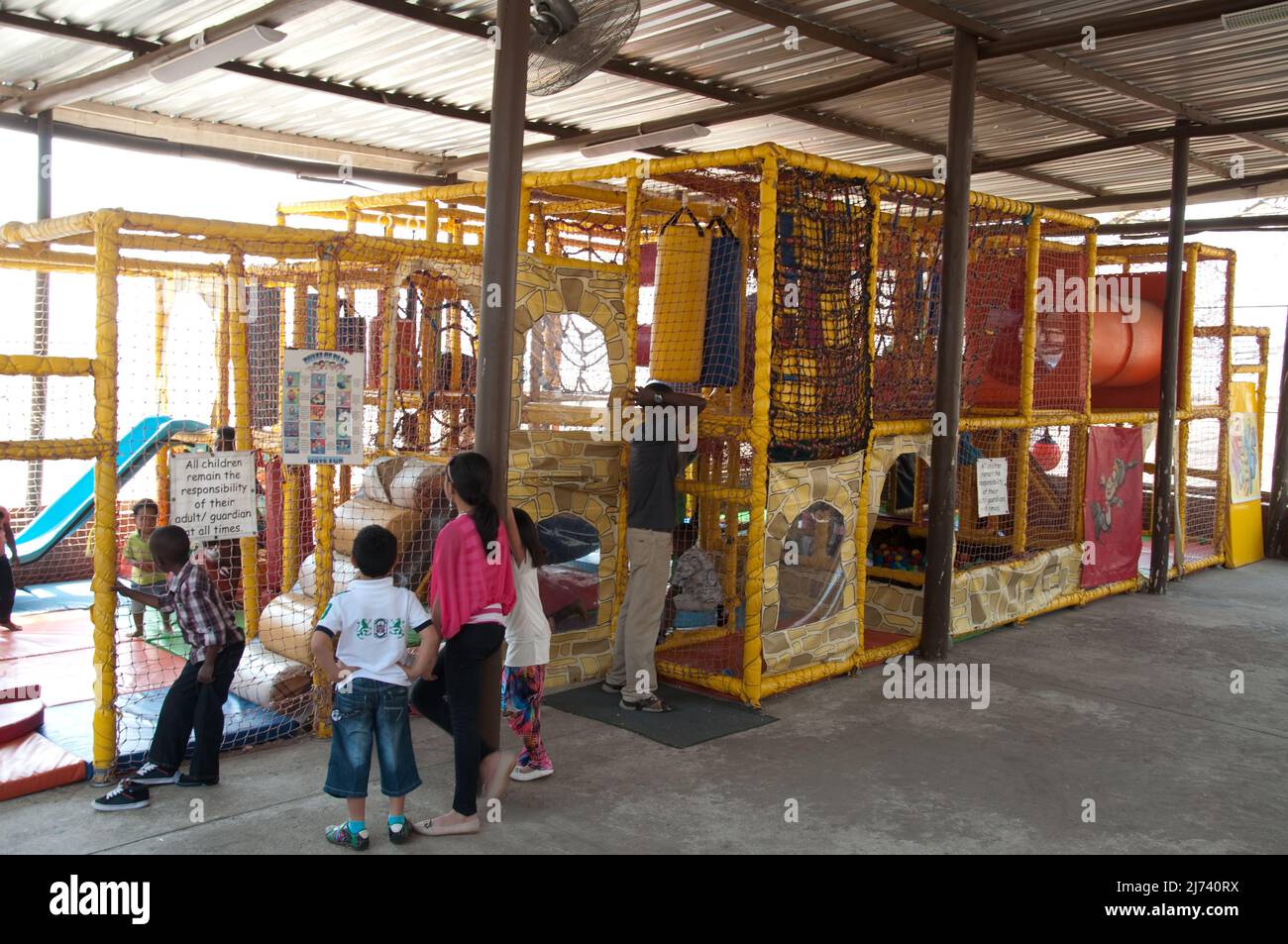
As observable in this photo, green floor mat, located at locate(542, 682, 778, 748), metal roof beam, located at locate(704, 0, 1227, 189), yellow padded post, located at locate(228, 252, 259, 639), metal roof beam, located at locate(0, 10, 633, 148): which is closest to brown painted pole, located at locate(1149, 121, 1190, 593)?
metal roof beam, located at locate(704, 0, 1227, 189)

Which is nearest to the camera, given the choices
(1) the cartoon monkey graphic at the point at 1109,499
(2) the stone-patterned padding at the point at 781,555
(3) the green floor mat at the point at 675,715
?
(3) the green floor mat at the point at 675,715

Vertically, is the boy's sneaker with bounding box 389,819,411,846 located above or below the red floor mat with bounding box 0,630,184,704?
below

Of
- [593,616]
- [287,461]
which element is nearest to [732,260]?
[593,616]

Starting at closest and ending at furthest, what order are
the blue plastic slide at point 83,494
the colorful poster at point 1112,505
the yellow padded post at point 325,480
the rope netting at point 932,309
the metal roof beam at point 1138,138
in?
the yellow padded post at point 325,480 → the rope netting at point 932,309 → the blue plastic slide at point 83,494 → the metal roof beam at point 1138,138 → the colorful poster at point 1112,505

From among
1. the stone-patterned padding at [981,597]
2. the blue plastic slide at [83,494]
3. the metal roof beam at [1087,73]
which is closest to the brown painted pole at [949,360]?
the metal roof beam at [1087,73]

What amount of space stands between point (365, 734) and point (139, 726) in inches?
79.7

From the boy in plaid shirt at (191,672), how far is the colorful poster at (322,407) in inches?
34.9

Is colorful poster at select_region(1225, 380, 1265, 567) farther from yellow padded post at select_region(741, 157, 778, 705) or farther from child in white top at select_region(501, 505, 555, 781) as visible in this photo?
child in white top at select_region(501, 505, 555, 781)

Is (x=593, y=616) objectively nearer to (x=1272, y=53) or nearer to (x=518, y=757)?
(x=518, y=757)

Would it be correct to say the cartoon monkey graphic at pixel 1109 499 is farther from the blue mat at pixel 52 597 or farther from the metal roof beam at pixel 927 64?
the blue mat at pixel 52 597

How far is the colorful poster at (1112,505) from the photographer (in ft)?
34.5

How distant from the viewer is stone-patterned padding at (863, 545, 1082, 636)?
8875 mm

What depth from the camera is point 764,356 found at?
6.76 metres

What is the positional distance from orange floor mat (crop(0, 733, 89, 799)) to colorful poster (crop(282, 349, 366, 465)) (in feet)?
6.05
